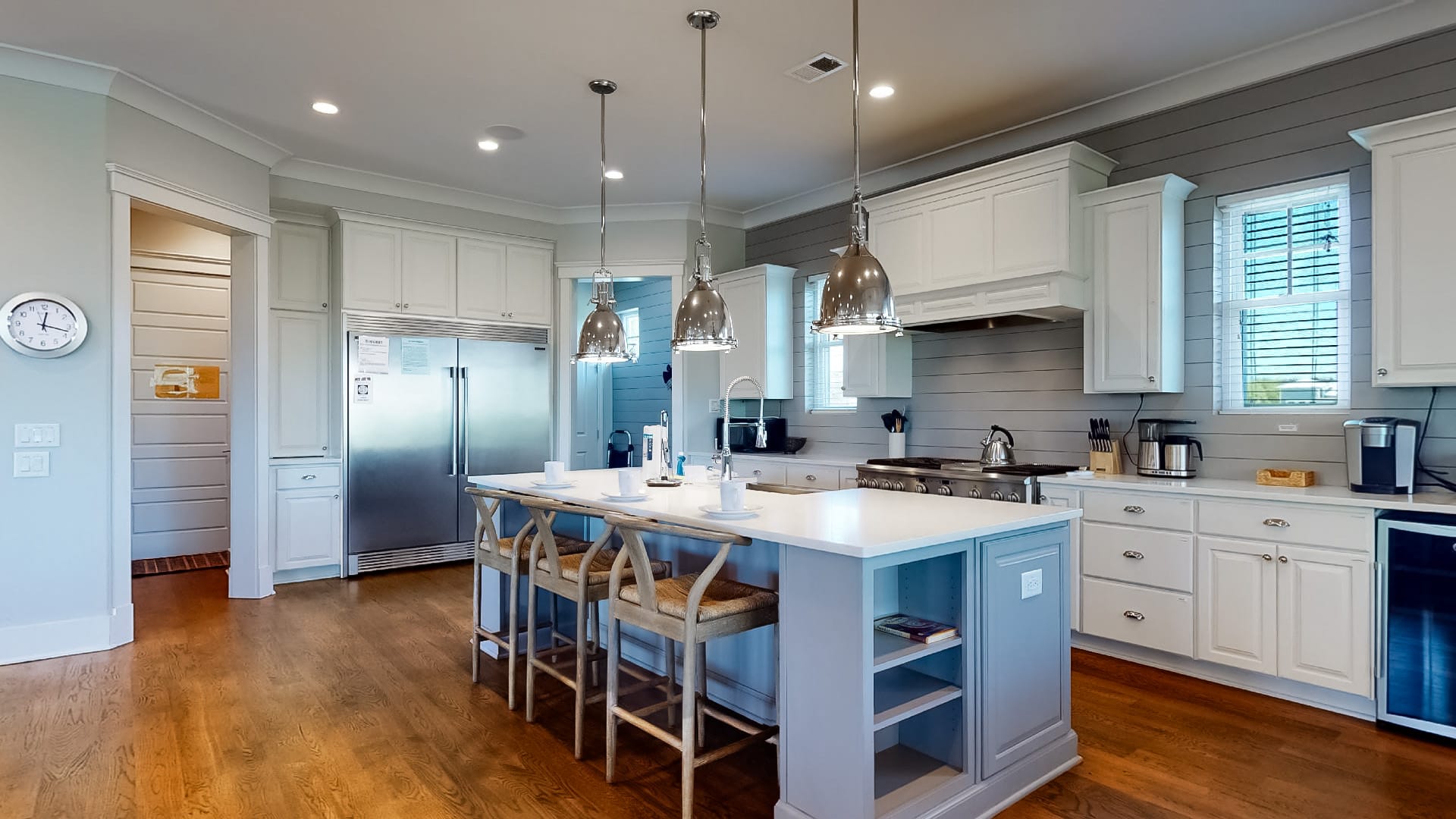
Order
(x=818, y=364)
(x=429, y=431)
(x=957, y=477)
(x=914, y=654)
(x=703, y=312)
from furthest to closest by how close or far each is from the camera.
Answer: (x=818, y=364) < (x=429, y=431) < (x=957, y=477) < (x=703, y=312) < (x=914, y=654)

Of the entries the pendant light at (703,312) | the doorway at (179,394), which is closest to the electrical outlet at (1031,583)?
the pendant light at (703,312)

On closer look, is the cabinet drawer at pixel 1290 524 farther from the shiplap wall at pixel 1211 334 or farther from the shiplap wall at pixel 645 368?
the shiplap wall at pixel 645 368

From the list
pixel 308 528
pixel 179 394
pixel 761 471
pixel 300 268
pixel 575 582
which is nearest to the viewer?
pixel 575 582

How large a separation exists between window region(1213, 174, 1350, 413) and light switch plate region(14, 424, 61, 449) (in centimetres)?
567

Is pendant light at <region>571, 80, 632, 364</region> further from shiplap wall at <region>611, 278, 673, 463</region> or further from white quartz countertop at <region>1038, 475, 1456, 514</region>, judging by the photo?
shiplap wall at <region>611, 278, 673, 463</region>

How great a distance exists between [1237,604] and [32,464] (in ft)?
18.2

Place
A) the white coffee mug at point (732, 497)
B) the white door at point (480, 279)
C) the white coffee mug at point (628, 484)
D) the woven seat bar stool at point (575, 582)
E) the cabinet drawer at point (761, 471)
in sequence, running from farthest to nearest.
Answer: the white door at point (480, 279), the cabinet drawer at point (761, 471), the white coffee mug at point (628, 484), the woven seat bar stool at point (575, 582), the white coffee mug at point (732, 497)

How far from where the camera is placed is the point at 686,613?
2.35 m

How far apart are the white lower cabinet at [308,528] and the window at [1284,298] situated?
551 cm

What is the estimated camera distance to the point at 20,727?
299cm

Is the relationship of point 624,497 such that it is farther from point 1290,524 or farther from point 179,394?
point 179,394

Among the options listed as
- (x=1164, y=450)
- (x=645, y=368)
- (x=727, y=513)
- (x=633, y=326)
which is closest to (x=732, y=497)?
(x=727, y=513)

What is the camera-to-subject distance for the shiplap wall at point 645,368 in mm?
7844

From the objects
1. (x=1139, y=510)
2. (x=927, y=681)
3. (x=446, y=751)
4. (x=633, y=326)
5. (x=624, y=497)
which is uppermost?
(x=633, y=326)
